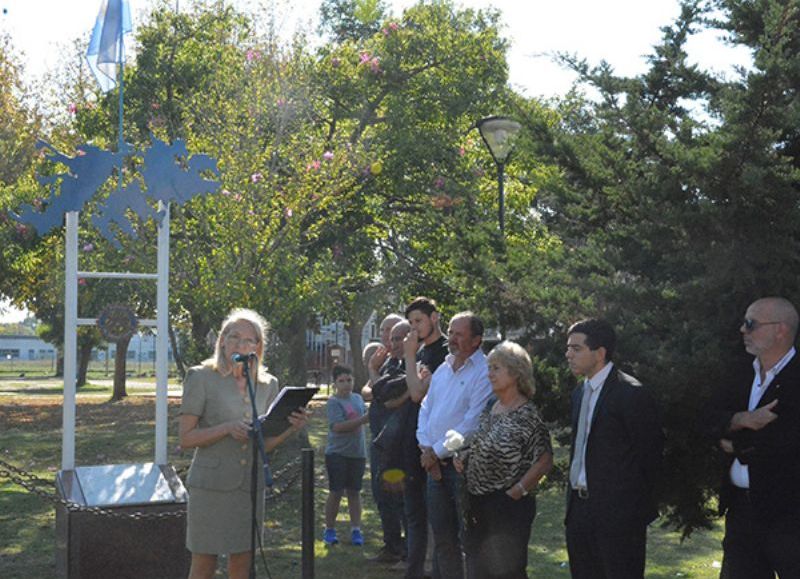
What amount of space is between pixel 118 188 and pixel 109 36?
1311 mm

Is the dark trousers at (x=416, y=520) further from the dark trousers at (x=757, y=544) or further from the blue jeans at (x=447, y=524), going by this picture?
the dark trousers at (x=757, y=544)

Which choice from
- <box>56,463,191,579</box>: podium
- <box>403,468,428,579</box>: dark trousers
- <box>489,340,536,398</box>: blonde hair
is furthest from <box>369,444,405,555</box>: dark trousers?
<box>489,340,536,398</box>: blonde hair

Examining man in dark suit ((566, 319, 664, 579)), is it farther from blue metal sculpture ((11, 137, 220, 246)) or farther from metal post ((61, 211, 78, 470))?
blue metal sculpture ((11, 137, 220, 246))

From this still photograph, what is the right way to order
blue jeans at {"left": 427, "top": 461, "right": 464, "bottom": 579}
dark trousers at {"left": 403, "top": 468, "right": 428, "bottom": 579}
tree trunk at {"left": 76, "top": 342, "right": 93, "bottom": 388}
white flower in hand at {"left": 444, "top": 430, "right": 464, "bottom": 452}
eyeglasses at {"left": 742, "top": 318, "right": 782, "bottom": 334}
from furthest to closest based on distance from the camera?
tree trunk at {"left": 76, "top": 342, "right": 93, "bottom": 388} < dark trousers at {"left": 403, "top": 468, "right": 428, "bottom": 579} < blue jeans at {"left": 427, "top": 461, "right": 464, "bottom": 579} < white flower in hand at {"left": 444, "top": 430, "right": 464, "bottom": 452} < eyeglasses at {"left": 742, "top": 318, "right": 782, "bottom": 334}

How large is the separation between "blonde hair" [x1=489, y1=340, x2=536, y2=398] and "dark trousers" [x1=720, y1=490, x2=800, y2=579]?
136 cm

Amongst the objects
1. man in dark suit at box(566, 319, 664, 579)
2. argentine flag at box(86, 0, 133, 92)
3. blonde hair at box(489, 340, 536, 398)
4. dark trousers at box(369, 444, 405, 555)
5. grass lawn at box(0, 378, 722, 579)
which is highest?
argentine flag at box(86, 0, 133, 92)

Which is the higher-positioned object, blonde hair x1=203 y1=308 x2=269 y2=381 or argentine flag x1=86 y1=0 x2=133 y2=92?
argentine flag x1=86 y1=0 x2=133 y2=92

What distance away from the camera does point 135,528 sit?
7.84m

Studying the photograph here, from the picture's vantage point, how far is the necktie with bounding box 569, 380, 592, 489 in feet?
19.4

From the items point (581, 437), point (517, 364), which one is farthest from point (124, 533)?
point (581, 437)

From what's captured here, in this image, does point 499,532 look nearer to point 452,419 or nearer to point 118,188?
point 452,419

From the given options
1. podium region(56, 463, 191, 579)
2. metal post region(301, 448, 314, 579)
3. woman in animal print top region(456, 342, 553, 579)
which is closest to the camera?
metal post region(301, 448, 314, 579)

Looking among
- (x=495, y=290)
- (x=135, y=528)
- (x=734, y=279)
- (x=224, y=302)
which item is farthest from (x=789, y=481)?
(x=224, y=302)

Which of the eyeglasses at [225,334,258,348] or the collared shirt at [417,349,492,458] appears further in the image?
the collared shirt at [417,349,492,458]
